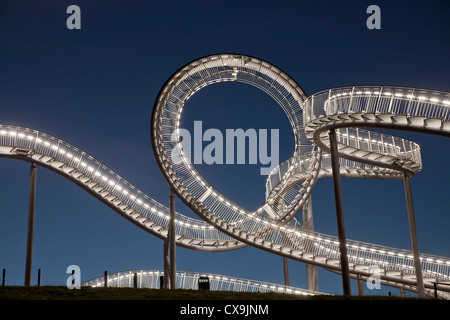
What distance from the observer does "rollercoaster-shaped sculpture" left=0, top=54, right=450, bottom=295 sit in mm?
22406

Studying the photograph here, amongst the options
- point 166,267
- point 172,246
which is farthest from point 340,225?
point 166,267

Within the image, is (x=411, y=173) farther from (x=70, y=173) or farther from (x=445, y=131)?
(x=70, y=173)

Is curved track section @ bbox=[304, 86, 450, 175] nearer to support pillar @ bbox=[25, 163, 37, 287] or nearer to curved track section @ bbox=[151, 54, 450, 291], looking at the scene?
curved track section @ bbox=[151, 54, 450, 291]

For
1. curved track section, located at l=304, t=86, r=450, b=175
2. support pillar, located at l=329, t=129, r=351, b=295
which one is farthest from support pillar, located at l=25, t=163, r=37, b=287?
support pillar, located at l=329, t=129, r=351, b=295

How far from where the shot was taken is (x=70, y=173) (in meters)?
28.1

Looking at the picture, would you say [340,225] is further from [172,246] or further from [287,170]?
[287,170]

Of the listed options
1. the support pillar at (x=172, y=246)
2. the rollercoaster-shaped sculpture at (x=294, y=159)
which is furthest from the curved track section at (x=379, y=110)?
the support pillar at (x=172, y=246)

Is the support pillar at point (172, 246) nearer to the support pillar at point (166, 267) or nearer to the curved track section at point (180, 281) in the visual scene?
the support pillar at point (166, 267)

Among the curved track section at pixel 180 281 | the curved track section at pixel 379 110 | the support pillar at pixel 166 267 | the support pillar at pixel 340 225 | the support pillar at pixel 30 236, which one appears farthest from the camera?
the curved track section at pixel 180 281

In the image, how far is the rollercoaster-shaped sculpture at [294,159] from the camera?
22.4m

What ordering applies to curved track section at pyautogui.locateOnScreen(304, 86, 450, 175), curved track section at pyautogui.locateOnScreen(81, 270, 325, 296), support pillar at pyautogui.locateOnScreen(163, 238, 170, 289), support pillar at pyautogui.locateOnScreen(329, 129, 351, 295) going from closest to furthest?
curved track section at pyautogui.locateOnScreen(304, 86, 450, 175), support pillar at pyautogui.locateOnScreen(329, 129, 351, 295), support pillar at pyautogui.locateOnScreen(163, 238, 170, 289), curved track section at pyautogui.locateOnScreen(81, 270, 325, 296)

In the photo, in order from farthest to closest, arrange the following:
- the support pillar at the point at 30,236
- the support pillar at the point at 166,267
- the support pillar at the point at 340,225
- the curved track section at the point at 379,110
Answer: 1. the support pillar at the point at 166,267
2. the support pillar at the point at 30,236
3. the support pillar at the point at 340,225
4. the curved track section at the point at 379,110

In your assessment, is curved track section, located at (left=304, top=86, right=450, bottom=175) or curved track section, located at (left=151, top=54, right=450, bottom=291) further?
curved track section, located at (left=151, top=54, right=450, bottom=291)
